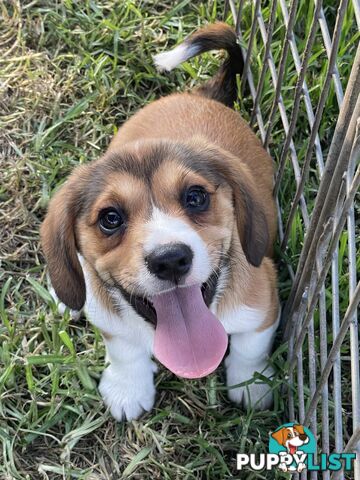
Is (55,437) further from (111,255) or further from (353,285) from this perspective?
(353,285)

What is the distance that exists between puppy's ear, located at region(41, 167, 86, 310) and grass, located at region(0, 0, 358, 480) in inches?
24.3

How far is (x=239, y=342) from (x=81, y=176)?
1046 mm

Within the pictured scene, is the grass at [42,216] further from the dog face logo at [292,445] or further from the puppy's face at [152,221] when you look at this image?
the puppy's face at [152,221]

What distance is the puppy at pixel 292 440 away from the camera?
2.94 meters

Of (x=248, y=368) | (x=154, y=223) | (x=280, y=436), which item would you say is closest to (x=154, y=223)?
(x=154, y=223)

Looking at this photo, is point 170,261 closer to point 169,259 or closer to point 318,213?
point 169,259

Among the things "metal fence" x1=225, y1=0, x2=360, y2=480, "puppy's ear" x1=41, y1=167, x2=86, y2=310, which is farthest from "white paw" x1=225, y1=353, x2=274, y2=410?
"puppy's ear" x1=41, y1=167, x2=86, y2=310

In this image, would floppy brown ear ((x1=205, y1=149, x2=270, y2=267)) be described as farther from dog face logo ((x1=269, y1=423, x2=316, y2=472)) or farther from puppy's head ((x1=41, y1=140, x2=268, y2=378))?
dog face logo ((x1=269, y1=423, x2=316, y2=472))

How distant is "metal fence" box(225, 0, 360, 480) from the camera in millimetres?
2377

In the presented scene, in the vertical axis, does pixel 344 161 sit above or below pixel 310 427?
above

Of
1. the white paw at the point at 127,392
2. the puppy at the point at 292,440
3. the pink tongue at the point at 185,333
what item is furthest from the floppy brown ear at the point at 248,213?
the white paw at the point at 127,392

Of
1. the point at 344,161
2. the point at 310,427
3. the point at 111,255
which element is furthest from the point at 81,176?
the point at 310,427

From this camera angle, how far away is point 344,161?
2.36 metres

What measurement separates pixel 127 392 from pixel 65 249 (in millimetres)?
892
